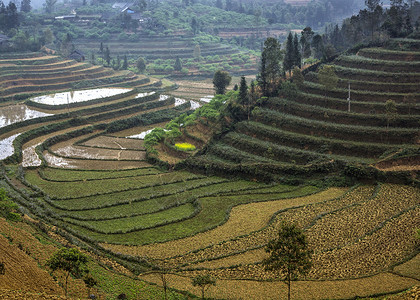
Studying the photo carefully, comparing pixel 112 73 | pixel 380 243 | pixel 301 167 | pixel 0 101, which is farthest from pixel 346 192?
pixel 112 73

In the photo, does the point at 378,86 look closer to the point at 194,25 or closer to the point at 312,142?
the point at 312,142

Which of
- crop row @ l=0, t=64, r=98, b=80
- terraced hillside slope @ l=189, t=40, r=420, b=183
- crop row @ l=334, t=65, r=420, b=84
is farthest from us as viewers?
crop row @ l=0, t=64, r=98, b=80

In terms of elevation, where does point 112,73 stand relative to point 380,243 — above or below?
above

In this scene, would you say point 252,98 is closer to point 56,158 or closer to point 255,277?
point 56,158

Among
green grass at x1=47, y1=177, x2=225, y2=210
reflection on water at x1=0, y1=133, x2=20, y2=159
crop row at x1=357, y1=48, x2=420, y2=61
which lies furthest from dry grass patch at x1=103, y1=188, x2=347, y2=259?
crop row at x1=357, y1=48, x2=420, y2=61

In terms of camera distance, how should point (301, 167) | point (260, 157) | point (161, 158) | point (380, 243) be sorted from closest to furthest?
point (380, 243) → point (301, 167) → point (260, 157) → point (161, 158)

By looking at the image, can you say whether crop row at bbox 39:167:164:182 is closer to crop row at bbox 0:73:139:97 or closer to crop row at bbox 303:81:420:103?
crop row at bbox 303:81:420:103
